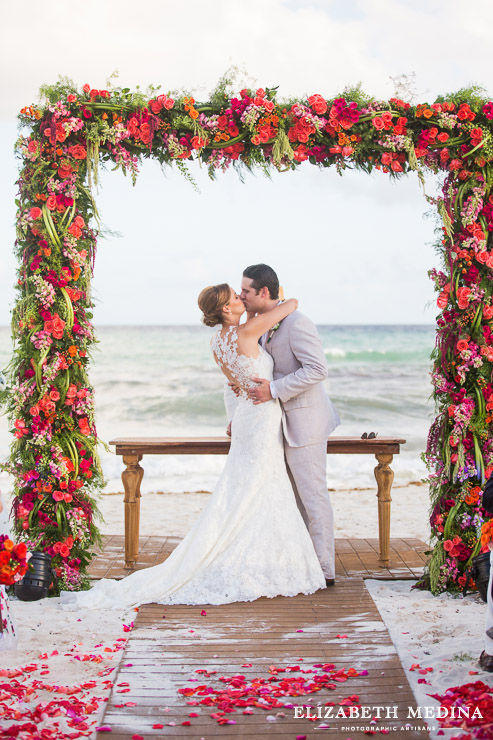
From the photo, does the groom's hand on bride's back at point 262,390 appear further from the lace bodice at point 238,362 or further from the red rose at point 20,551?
the red rose at point 20,551

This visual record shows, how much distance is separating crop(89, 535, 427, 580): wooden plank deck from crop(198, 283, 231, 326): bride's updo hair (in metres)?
2.22

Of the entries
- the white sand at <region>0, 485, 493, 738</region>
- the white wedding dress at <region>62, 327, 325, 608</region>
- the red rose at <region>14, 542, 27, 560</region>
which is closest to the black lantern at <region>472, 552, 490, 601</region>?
the white sand at <region>0, 485, 493, 738</region>

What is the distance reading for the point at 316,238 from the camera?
2869 centimetres

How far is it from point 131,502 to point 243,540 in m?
1.13

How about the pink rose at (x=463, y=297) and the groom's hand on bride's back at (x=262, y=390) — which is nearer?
the pink rose at (x=463, y=297)

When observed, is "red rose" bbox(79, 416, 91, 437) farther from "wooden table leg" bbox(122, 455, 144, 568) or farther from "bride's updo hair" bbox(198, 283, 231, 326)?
"bride's updo hair" bbox(198, 283, 231, 326)

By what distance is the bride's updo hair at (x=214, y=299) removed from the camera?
4.70 m

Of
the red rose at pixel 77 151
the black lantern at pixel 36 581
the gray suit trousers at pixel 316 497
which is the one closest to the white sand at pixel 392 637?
→ the black lantern at pixel 36 581

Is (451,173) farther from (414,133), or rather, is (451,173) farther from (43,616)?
(43,616)

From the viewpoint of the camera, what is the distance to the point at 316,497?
4840mm

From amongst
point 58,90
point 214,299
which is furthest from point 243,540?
point 58,90

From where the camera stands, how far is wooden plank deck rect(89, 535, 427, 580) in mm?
5285

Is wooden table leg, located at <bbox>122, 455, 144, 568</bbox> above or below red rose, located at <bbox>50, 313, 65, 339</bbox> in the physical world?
below

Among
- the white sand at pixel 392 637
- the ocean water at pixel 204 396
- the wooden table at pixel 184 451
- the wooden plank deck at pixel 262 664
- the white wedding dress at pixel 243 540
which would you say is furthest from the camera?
the ocean water at pixel 204 396
